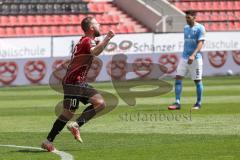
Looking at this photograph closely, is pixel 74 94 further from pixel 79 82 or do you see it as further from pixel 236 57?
pixel 236 57

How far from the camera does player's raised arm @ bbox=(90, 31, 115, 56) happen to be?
390 inches

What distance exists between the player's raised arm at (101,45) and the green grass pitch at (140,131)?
1375 millimetres

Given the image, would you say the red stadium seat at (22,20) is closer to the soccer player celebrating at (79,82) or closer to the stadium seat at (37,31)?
the stadium seat at (37,31)

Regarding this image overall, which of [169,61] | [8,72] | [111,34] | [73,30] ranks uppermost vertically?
[111,34]

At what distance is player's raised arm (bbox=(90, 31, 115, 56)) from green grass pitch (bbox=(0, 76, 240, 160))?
137 cm

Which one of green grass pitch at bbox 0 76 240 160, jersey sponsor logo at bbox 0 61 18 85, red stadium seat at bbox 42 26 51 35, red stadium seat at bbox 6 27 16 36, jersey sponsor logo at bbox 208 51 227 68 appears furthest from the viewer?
red stadium seat at bbox 42 26 51 35

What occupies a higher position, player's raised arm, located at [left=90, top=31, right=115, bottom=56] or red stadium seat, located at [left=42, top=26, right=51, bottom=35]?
player's raised arm, located at [left=90, top=31, right=115, bottom=56]

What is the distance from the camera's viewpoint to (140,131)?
12578 mm

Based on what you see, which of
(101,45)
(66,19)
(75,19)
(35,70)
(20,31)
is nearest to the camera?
(101,45)

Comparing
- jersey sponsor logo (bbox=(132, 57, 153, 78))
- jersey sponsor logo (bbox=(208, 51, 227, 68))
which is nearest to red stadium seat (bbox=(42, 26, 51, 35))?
jersey sponsor logo (bbox=(132, 57, 153, 78))

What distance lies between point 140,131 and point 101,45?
2.96 m

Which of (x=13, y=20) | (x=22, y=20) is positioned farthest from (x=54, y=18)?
(x=13, y=20)

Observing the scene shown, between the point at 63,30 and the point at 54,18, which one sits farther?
the point at 54,18

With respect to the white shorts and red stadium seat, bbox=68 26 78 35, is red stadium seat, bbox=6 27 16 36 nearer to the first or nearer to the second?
red stadium seat, bbox=68 26 78 35
